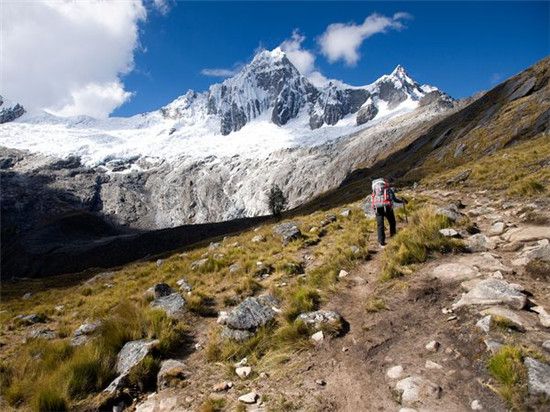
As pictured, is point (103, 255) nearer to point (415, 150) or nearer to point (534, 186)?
point (415, 150)

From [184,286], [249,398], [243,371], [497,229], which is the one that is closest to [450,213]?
[497,229]

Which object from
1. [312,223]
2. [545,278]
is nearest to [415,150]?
[312,223]

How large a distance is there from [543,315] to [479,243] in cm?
423

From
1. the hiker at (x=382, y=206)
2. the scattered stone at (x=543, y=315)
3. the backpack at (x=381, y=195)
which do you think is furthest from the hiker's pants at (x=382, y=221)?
the scattered stone at (x=543, y=315)

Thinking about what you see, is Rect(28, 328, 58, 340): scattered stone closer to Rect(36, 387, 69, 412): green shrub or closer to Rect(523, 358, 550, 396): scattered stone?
Rect(36, 387, 69, 412): green shrub

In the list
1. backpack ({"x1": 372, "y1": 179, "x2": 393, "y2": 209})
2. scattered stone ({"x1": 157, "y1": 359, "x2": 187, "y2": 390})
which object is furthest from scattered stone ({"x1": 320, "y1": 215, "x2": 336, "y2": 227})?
scattered stone ({"x1": 157, "y1": 359, "x2": 187, "y2": 390})

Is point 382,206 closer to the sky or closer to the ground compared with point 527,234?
closer to the sky

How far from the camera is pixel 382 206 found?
15570 millimetres

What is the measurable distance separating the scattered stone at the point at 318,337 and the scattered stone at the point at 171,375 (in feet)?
8.99

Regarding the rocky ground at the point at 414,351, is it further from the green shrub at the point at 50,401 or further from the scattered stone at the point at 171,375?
the green shrub at the point at 50,401

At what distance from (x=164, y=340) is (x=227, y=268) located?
6527 mm

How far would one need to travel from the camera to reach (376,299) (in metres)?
9.91

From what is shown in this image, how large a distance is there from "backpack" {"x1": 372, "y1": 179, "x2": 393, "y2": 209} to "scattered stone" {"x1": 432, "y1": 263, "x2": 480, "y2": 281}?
5120 mm

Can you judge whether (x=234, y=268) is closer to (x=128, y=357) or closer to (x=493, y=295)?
(x=128, y=357)
